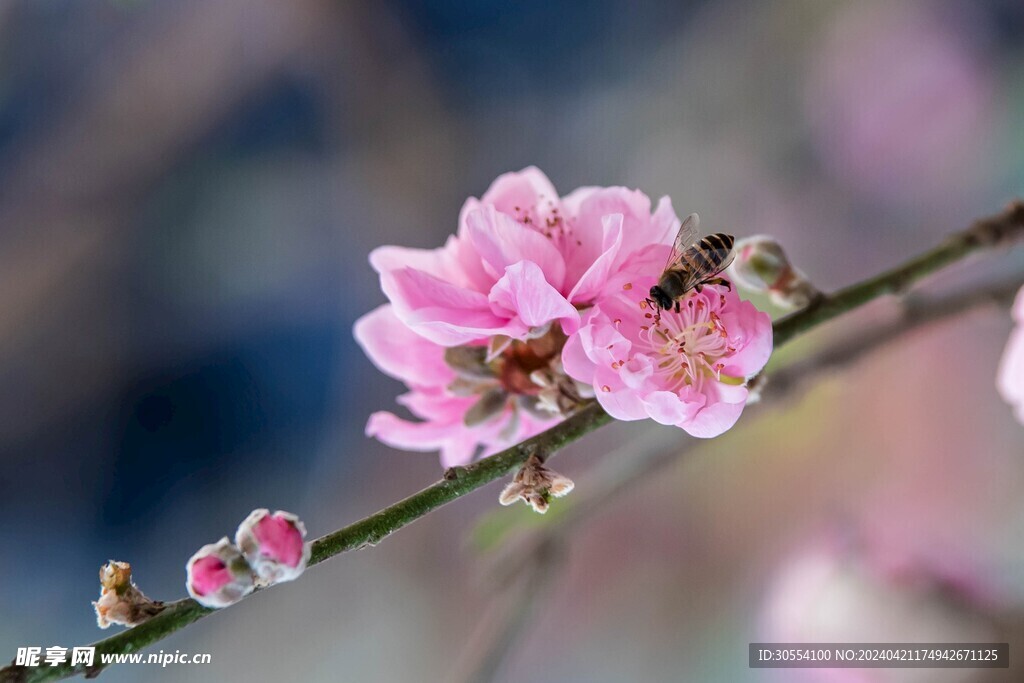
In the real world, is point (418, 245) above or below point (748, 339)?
above

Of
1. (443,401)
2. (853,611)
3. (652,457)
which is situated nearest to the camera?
(443,401)

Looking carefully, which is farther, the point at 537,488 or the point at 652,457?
the point at 652,457

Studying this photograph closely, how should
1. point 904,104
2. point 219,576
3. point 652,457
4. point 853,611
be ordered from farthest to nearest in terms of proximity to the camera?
point 904,104 < point 853,611 < point 652,457 < point 219,576

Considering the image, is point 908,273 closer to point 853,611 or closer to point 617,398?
point 617,398

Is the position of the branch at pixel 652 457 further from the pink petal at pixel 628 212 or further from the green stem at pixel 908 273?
the pink petal at pixel 628 212

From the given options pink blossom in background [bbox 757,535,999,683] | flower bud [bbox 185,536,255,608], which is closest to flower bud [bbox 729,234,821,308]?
flower bud [bbox 185,536,255,608]

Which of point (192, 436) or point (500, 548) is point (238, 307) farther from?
point (500, 548)

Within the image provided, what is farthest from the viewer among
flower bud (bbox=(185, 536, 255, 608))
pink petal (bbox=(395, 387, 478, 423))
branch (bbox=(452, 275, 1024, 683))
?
branch (bbox=(452, 275, 1024, 683))

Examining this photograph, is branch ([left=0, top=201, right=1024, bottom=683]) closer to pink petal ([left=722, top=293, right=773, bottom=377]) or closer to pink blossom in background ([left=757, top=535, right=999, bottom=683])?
pink petal ([left=722, top=293, right=773, bottom=377])

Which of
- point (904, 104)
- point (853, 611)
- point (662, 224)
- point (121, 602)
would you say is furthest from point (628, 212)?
point (904, 104)
